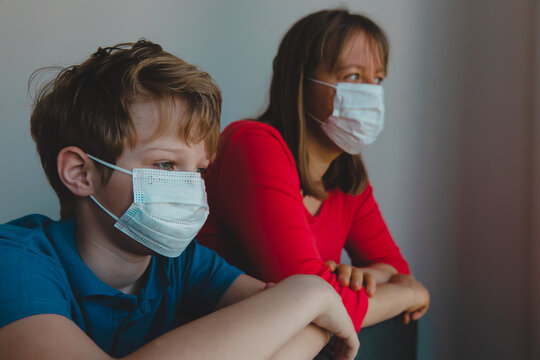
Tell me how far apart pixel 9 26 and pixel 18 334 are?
100cm

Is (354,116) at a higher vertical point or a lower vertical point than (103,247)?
higher

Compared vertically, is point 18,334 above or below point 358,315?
above

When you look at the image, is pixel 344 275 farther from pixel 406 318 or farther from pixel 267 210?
pixel 406 318

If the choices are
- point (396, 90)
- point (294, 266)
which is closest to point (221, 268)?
point (294, 266)

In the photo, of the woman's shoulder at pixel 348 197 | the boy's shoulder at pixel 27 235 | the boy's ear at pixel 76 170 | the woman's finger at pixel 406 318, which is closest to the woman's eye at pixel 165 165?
the boy's ear at pixel 76 170

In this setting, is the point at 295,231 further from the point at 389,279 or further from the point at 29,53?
the point at 29,53

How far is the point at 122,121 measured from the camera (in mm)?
821

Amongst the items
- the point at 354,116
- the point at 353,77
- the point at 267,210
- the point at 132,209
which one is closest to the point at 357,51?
the point at 353,77

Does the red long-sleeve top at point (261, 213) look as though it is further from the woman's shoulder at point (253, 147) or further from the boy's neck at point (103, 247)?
the boy's neck at point (103, 247)

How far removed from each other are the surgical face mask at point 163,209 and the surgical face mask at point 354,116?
0.62m

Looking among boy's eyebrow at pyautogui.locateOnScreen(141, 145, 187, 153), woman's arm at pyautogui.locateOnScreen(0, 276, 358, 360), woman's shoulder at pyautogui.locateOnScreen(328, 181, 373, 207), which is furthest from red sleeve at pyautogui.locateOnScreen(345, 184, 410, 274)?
boy's eyebrow at pyautogui.locateOnScreen(141, 145, 187, 153)

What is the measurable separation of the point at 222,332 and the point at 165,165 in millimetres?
328

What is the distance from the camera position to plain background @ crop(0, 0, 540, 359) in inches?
66.6

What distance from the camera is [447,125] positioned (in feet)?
6.57
